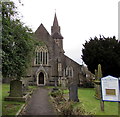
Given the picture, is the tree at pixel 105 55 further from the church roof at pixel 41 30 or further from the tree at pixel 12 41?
the tree at pixel 12 41

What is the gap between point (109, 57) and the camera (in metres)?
23.8

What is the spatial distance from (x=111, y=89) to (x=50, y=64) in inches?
973

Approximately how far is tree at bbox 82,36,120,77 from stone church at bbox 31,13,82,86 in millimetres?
8527

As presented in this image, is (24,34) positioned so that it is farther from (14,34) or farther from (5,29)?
(5,29)

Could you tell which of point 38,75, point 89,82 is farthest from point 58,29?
point 89,82

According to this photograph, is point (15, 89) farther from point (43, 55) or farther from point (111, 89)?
point (43, 55)

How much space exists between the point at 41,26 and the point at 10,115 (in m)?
28.2

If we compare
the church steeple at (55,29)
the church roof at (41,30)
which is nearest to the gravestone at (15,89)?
the church roof at (41,30)

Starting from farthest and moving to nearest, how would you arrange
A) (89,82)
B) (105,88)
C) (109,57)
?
(89,82) → (109,57) → (105,88)

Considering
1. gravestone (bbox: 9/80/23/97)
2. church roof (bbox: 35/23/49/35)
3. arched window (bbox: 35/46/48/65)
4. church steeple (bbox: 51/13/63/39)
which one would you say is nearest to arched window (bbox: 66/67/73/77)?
arched window (bbox: 35/46/48/65)

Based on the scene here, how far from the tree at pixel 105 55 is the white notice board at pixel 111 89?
592 inches

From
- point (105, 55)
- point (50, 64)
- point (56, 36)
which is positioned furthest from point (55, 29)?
point (105, 55)

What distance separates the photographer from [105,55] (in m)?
24.1

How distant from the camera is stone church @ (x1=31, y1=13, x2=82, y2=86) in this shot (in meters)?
32.7
